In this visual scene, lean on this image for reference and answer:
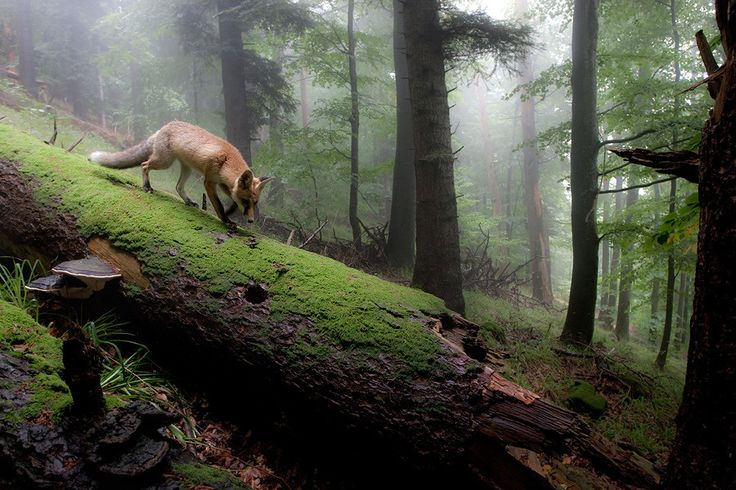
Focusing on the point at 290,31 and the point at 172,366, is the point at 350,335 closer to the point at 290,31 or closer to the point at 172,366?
the point at 172,366

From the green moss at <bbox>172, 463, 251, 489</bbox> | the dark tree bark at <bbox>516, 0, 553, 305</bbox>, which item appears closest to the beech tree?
the green moss at <bbox>172, 463, 251, 489</bbox>

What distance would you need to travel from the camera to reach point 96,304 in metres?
3.26

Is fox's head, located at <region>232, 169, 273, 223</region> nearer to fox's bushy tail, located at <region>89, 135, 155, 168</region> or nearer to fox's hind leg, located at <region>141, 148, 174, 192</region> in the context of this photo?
fox's hind leg, located at <region>141, 148, 174, 192</region>

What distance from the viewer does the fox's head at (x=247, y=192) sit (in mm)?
3400

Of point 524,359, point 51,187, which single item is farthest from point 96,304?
point 524,359

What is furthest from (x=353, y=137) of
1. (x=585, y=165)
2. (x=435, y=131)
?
(x=585, y=165)

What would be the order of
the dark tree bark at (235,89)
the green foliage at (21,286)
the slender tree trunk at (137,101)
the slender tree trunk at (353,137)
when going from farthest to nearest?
the slender tree trunk at (137,101) < the dark tree bark at (235,89) < the slender tree trunk at (353,137) < the green foliage at (21,286)

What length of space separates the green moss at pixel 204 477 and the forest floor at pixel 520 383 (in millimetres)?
24

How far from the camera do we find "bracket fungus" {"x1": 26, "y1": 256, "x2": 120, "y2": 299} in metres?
2.77

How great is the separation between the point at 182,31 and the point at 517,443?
12728mm

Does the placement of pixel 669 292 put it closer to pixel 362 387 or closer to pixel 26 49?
pixel 362 387

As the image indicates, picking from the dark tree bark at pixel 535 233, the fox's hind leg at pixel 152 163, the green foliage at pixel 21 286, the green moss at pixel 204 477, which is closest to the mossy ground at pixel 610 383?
the green moss at pixel 204 477

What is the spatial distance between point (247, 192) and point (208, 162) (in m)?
0.57

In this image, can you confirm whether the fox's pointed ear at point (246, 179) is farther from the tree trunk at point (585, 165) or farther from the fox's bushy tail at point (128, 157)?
the tree trunk at point (585, 165)
